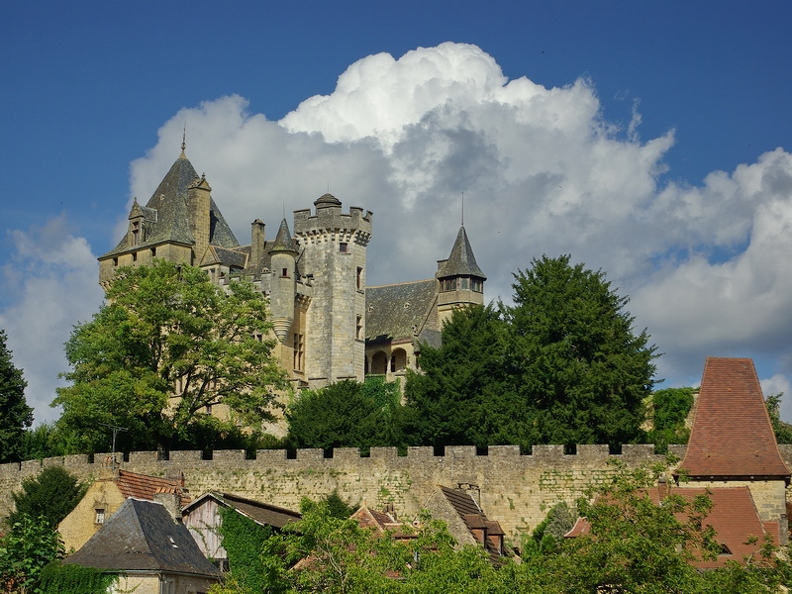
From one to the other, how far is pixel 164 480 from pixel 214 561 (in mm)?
7459

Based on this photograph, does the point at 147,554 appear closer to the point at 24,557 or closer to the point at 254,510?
the point at 24,557

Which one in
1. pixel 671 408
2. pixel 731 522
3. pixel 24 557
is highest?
pixel 671 408

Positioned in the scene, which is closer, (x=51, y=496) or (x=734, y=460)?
(x=734, y=460)

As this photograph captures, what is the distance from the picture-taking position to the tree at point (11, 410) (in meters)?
59.7

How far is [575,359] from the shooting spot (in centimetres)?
5197

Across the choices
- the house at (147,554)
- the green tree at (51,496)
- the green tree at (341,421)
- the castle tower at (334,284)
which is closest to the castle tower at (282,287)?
the castle tower at (334,284)

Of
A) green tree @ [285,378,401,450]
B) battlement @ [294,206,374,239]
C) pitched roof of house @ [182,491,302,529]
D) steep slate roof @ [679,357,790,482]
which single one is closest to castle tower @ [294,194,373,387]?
battlement @ [294,206,374,239]

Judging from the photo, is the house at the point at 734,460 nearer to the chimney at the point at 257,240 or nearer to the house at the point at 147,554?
the house at the point at 147,554

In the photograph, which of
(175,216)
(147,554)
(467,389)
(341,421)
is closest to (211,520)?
(147,554)

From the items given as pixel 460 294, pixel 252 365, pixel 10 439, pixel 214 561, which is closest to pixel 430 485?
pixel 214 561

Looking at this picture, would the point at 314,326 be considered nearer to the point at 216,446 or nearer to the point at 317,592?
the point at 216,446

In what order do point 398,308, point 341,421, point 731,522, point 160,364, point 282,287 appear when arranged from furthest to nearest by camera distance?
point 398,308, point 282,287, point 160,364, point 341,421, point 731,522

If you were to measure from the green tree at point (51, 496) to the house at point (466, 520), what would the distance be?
42.1ft

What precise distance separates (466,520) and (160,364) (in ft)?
58.7
